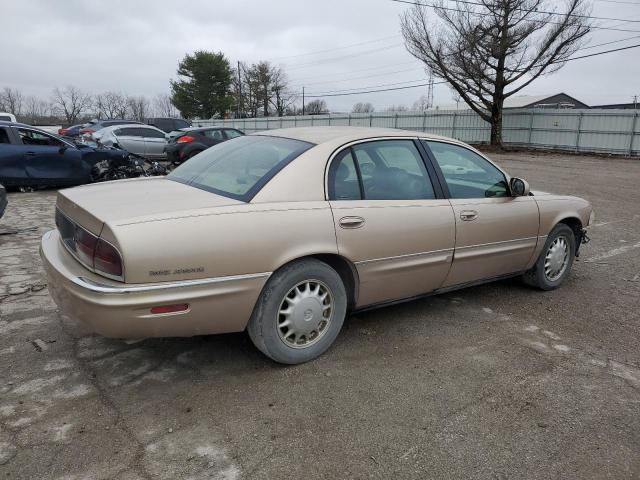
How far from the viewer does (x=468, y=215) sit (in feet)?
12.8

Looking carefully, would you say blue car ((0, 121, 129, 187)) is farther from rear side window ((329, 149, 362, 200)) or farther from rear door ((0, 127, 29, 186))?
rear side window ((329, 149, 362, 200))

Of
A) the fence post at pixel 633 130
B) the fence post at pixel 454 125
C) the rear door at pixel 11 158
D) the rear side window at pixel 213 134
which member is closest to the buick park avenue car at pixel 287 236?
the rear door at pixel 11 158

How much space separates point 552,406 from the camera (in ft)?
9.48

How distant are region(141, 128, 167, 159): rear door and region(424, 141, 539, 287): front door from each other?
14.8m

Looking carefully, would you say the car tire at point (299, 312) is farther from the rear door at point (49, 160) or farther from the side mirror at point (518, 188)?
the rear door at point (49, 160)

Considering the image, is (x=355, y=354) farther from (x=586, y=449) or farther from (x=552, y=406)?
(x=586, y=449)

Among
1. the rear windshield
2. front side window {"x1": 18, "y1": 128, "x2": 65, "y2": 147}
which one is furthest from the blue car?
the rear windshield

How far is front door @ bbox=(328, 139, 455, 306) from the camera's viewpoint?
3.29 meters

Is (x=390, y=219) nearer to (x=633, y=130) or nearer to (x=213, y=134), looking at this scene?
(x=213, y=134)

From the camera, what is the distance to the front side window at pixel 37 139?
10344 millimetres

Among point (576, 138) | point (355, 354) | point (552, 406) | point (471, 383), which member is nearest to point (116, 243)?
point (355, 354)

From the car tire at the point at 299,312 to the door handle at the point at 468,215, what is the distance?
122 cm

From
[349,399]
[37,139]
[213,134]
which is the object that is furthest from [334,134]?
[213,134]

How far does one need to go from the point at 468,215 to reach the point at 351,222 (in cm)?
117
